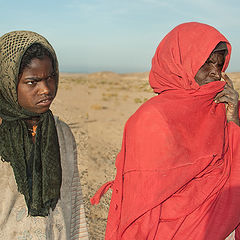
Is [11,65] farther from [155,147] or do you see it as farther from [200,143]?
[200,143]

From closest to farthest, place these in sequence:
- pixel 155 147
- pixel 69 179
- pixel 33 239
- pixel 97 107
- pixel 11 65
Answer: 1. pixel 11 65
2. pixel 155 147
3. pixel 33 239
4. pixel 69 179
5. pixel 97 107

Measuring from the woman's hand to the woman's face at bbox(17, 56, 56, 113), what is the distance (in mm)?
1145

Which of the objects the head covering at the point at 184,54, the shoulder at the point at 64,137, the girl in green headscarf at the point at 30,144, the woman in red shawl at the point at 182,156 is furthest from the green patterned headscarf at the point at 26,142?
the head covering at the point at 184,54

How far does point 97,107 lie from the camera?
64.7 ft

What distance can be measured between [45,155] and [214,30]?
4.58 ft

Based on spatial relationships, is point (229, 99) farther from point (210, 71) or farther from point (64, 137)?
point (64, 137)

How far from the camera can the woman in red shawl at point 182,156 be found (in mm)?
2047

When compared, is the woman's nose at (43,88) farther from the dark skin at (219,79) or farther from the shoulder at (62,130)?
the dark skin at (219,79)

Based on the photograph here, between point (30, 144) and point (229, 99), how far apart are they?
1396mm

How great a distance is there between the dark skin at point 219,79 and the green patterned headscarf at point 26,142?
96 centimetres

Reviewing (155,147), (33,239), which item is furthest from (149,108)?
(33,239)

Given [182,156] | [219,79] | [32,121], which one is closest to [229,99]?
[219,79]

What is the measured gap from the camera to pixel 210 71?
7.24 ft

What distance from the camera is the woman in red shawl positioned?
6.72 feet
